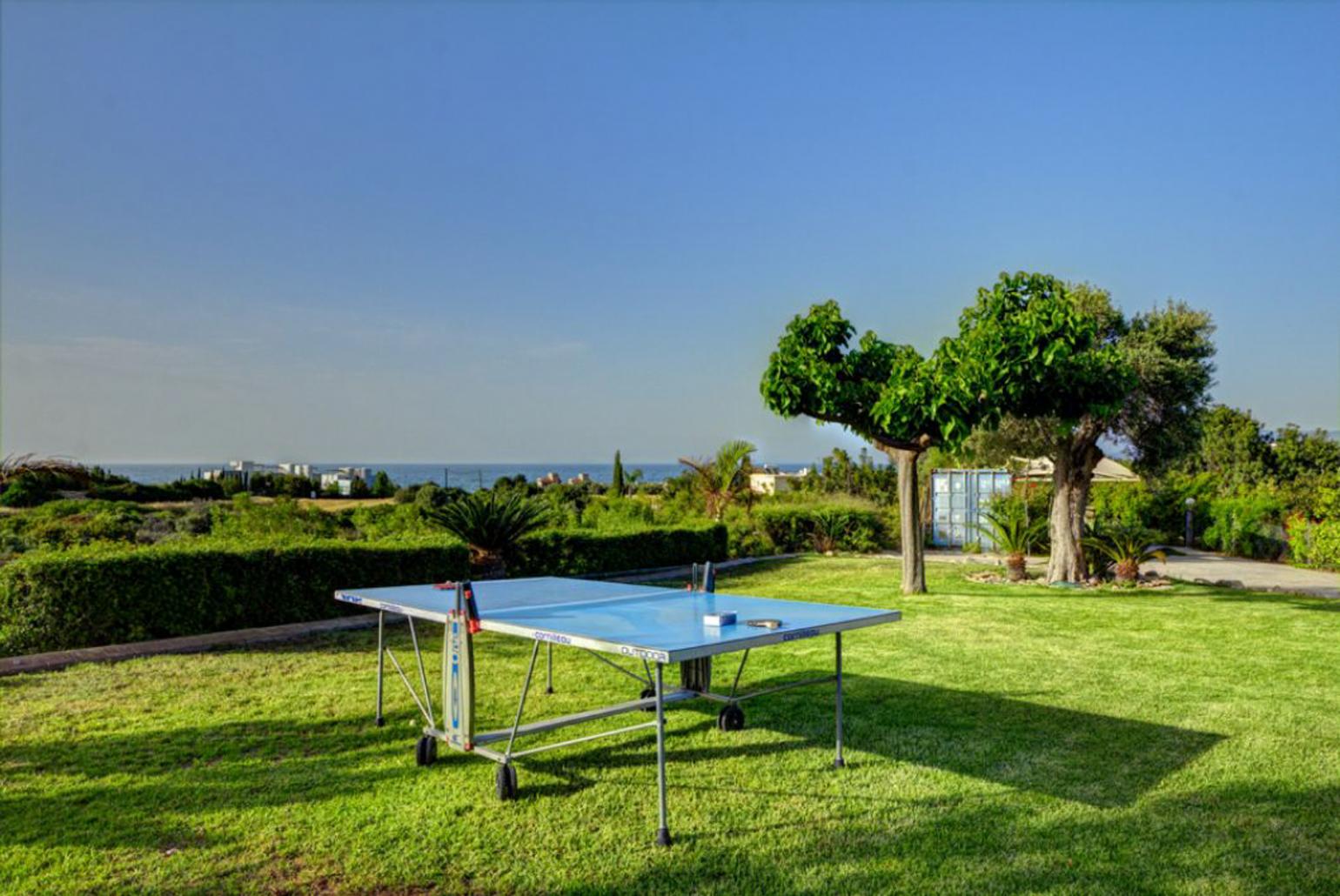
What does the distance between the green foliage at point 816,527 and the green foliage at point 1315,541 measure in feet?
25.2

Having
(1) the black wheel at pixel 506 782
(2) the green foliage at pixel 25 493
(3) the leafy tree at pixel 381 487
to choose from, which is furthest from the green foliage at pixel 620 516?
(3) the leafy tree at pixel 381 487

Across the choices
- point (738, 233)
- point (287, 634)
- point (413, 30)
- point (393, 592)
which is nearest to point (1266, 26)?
point (738, 233)

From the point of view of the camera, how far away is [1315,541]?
15656mm

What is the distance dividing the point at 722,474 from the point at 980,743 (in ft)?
49.0

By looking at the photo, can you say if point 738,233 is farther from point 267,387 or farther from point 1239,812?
point 1239,812

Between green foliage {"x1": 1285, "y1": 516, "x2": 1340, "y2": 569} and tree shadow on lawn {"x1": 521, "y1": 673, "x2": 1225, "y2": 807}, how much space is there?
12878mm

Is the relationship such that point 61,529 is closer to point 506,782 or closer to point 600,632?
point 506,782

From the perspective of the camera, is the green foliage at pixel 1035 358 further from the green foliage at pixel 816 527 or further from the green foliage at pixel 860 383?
the green foliage at pixel 816 527

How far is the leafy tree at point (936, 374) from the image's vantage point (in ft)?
Result: 32.9

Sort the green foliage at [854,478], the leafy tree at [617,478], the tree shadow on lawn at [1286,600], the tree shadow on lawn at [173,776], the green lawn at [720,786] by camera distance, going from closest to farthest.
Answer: the green lawn at [720,786], the tree shadow on lawn at [173,776], the tree shadow on lawn at [1286,600], the green foliage at [854,478], the leafy tree at [617,478]

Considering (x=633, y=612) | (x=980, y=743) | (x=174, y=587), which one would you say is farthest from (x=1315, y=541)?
(x=174, y=587)

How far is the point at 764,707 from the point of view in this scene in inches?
231

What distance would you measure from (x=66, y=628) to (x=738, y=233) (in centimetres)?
1545

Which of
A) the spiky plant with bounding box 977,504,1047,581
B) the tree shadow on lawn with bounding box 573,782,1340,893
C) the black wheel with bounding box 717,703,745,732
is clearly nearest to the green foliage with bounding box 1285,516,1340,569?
the spiky plant with bounding box 977,504,1047,581
